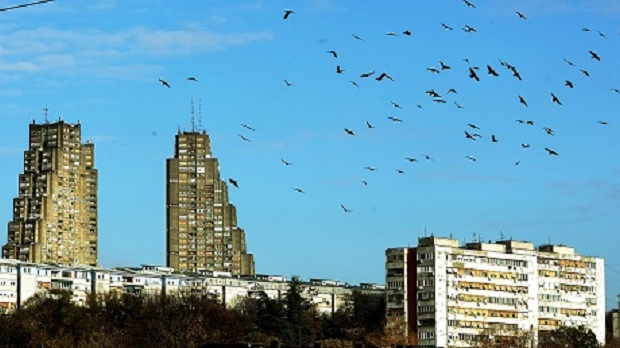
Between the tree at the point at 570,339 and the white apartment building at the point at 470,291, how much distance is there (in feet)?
7.48

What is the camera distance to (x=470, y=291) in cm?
17938

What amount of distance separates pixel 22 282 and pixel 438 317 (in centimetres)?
4841

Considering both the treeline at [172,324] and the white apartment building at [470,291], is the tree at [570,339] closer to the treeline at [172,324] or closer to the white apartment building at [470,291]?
the white apartment building at [470,291]

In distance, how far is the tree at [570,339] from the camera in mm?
165500

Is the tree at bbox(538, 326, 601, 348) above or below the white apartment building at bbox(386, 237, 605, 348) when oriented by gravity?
below

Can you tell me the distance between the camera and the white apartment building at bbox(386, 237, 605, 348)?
580ft

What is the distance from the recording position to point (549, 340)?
172875 millimetres

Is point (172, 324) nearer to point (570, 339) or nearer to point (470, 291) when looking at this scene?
point (570, 339)

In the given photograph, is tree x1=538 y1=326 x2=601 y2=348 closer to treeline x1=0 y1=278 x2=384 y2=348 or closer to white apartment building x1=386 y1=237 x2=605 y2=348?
white apartment building x1=386 y1=237 x2=605 y2=348

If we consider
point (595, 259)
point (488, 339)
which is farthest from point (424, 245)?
point (595, 259)

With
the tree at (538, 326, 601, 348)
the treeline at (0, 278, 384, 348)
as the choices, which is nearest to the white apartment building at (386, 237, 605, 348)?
the tree at (538, 326, 601, 348)

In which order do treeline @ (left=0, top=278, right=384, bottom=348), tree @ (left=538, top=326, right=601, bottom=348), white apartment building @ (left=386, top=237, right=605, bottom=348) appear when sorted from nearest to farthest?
treeline @ (left=0, top=278, right=384, bottom=348) < tree @ (left=538, top=326, right=601, bottom=348) < white apartment building @ (left=386, top=237, right=605, bottom=348)

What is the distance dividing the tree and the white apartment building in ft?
7.48

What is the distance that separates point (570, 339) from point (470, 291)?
52.1 feet
